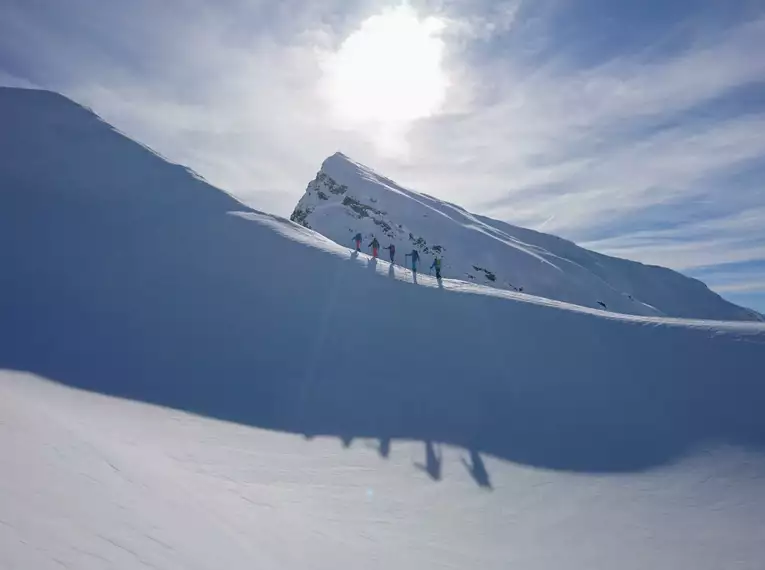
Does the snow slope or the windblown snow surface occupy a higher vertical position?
the snow slope

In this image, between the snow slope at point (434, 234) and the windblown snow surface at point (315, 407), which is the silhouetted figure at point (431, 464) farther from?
the snow slope at point (434, 234)

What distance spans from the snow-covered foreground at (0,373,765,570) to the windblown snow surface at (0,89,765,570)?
4cm

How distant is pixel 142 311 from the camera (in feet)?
56.0

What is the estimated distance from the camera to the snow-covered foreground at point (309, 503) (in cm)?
563

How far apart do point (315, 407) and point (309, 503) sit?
15.2ft

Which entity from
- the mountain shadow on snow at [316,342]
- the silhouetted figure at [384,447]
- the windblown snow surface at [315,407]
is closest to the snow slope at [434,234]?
the mountain shadow on snow at [316,342]

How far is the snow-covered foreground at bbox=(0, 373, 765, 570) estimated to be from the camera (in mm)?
5633

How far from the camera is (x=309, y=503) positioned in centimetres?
865

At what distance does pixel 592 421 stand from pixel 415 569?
785 cm

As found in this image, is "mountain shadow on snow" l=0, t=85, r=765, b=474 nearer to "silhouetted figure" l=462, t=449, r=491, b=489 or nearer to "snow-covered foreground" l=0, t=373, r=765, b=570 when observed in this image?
"silhouetted figure" l=462, t=449, r=491, b=489

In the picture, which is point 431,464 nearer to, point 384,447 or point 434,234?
point 384,447

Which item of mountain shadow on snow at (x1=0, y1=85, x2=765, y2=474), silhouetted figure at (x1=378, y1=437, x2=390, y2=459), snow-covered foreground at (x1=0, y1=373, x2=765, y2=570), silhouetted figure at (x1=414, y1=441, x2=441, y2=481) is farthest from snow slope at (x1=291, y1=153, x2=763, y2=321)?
snow-covered foreground at (x1=0, y1=373, x2=765, y2=570)

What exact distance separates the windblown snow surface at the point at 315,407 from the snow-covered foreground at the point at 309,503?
0.14 ft

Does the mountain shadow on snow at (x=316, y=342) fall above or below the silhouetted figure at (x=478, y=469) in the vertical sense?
above
